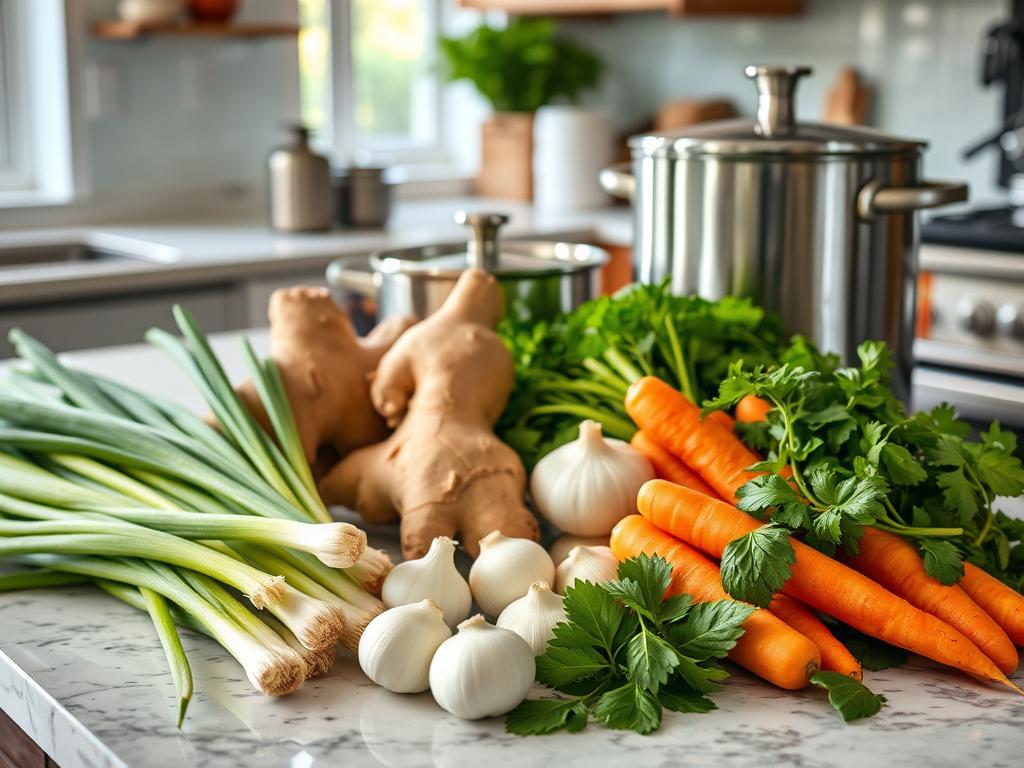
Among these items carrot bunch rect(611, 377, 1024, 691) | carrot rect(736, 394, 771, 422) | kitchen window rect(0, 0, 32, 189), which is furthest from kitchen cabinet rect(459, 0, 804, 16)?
carrot bunch rect(611, 377, 1024, 691)

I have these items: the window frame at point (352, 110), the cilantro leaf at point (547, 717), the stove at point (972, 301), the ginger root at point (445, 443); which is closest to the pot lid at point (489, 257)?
the ginger root at point (445, 443)

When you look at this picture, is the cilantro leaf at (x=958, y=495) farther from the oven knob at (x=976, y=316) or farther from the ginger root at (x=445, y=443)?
the oven knob at (x=976, y=316)

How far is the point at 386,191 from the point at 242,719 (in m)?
2.72

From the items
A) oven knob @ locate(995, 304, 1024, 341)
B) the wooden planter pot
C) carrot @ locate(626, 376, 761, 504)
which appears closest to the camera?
carrot @ locate(626, 376, 761, 504)

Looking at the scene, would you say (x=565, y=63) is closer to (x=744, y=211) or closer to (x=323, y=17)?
(x=323, y=17)

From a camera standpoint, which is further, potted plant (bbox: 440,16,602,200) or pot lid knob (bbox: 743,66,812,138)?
potted plant (bbox: 440,16,602,200)

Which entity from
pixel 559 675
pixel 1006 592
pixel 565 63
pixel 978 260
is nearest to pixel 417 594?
pixel 559 675

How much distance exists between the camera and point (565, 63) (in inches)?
154

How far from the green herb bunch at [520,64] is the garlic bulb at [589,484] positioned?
2.98 meters

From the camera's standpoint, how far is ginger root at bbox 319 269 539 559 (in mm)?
949

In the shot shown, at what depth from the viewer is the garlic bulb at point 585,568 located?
33.6 inches

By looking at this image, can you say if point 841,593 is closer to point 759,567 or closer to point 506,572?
point 759,567

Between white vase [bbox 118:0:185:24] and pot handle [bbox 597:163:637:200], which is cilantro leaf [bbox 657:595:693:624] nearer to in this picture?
pot handle [bbox 597:163:637:200]

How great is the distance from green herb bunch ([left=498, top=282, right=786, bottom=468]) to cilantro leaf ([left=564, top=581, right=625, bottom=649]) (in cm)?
27
